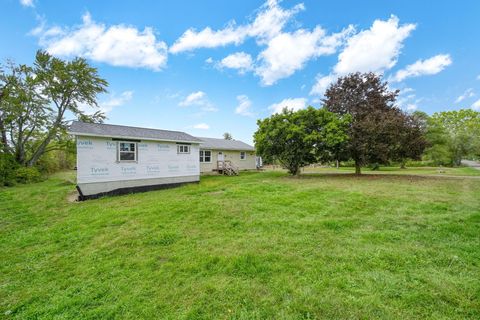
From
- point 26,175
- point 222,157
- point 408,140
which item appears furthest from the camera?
point 222,157

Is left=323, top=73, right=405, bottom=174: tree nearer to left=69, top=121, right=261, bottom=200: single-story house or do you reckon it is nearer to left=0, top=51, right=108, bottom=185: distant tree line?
left=69, top=121, right=261, bottom=200: single-story house

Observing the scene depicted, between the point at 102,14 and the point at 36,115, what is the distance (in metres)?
14.3

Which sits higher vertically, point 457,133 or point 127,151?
point 457,133

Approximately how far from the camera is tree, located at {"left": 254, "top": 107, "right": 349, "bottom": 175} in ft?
44.5

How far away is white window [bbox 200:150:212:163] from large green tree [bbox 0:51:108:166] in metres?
13.0

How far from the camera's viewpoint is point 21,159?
18.2 meters

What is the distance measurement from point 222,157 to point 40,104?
17483mm

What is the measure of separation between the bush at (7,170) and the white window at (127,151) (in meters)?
11.1

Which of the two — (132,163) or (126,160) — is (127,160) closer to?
(126,160)

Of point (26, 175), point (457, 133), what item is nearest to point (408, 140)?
point (26, 175)

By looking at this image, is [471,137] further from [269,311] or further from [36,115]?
[36,115]

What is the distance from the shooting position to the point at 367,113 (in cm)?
1462

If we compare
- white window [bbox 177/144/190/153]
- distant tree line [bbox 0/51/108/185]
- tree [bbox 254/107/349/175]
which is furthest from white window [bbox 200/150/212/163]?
distant tree line [bbox 0/51/108/185]

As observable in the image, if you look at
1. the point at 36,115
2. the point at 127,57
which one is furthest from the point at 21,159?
the point at 127,57
